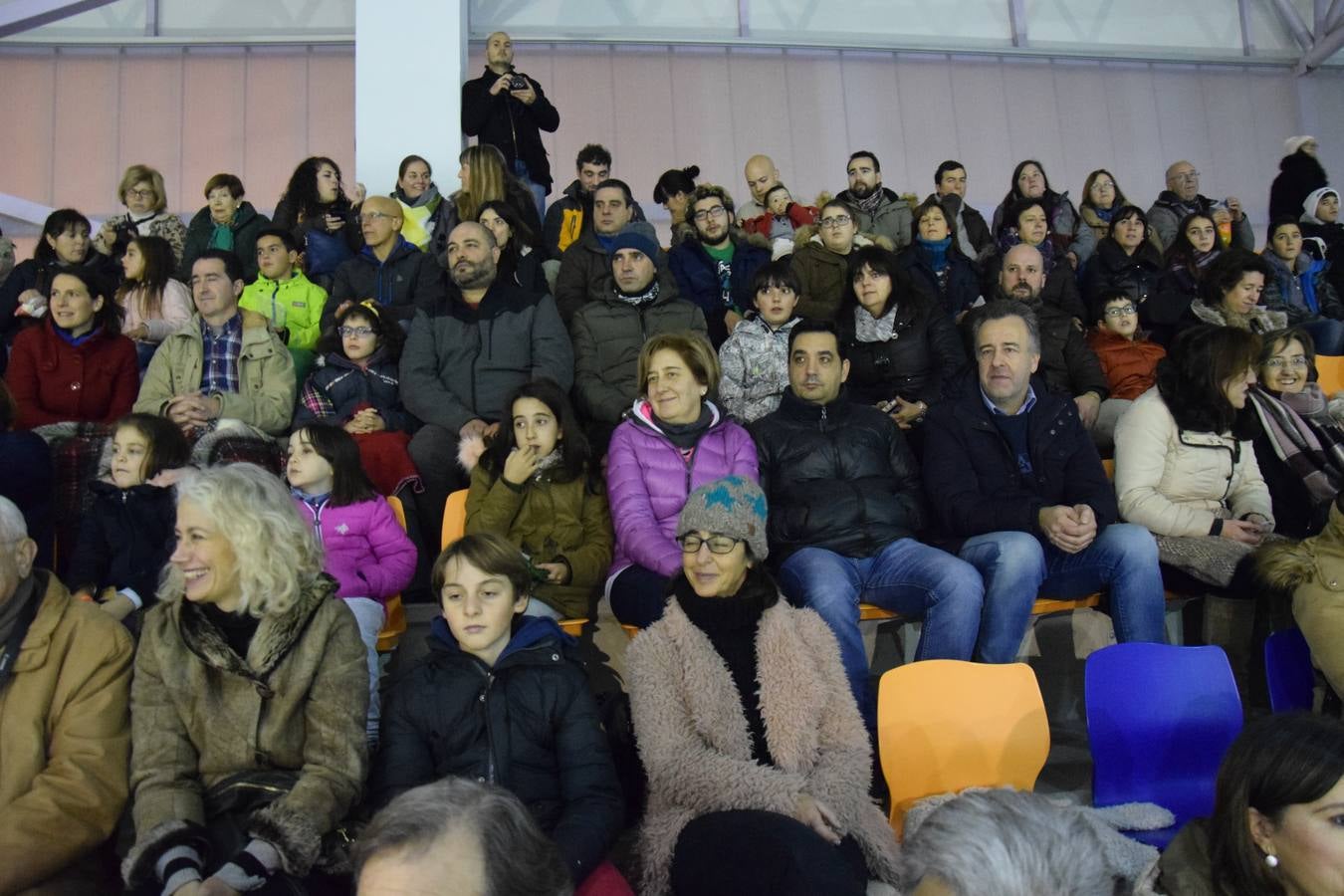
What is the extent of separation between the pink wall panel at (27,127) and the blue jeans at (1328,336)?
874 cm

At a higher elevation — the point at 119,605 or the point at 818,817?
the point at 119,605

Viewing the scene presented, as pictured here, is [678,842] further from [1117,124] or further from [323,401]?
[1117,124]

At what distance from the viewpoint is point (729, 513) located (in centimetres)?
264

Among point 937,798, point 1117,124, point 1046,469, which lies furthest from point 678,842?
point 1117,124

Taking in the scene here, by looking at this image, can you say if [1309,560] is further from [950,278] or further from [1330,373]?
[950,278]

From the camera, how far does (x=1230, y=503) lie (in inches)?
145

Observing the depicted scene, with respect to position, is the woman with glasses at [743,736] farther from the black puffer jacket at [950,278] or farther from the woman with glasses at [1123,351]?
the black puffer jacket at [950,278]

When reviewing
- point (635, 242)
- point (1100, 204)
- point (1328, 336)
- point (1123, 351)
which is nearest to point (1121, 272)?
point (1328, 336)

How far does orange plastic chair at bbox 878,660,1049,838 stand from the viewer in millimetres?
2570

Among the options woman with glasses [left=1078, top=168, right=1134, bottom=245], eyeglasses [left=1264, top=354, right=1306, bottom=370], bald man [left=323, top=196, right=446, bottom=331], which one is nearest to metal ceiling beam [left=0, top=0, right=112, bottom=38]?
bald man [left=323, top=196, right=446, bottom=331]

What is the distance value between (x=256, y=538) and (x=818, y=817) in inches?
47.8

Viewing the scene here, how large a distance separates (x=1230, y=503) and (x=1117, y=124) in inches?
290

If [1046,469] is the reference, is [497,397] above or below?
above

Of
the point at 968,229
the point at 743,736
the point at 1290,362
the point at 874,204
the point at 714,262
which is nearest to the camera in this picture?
the point at 743,736
